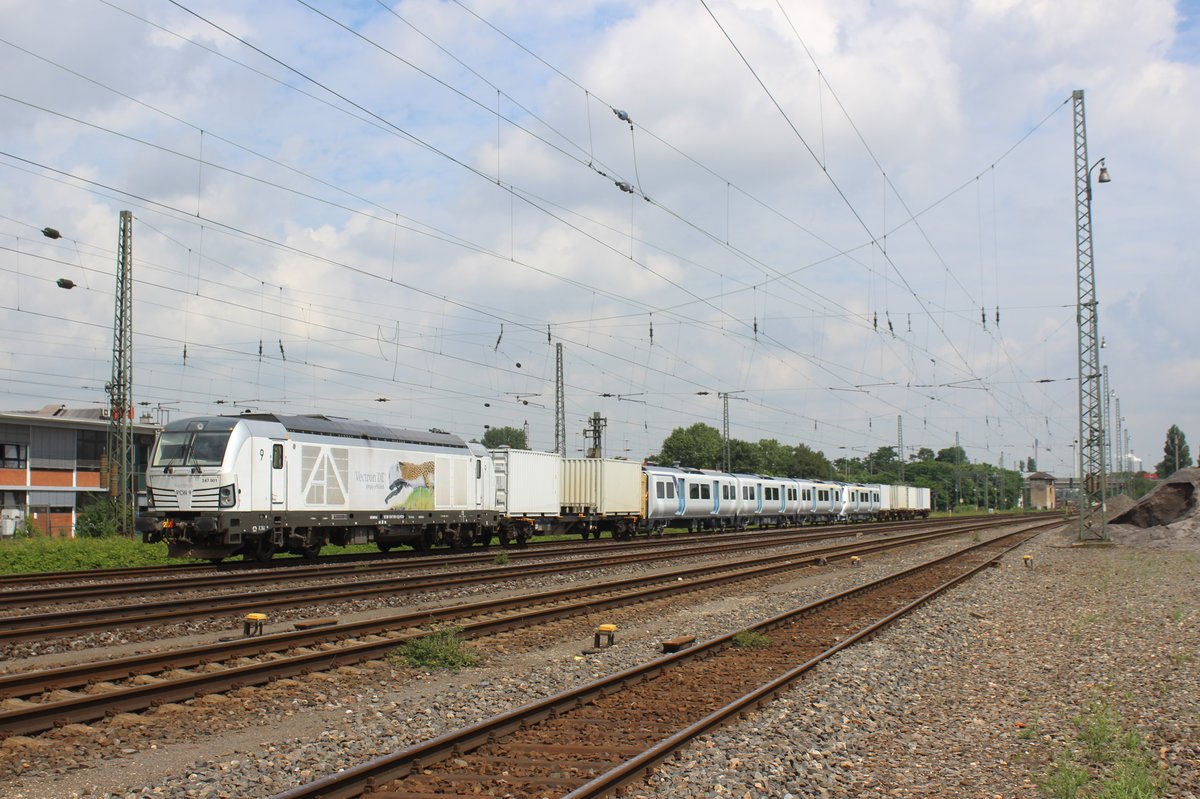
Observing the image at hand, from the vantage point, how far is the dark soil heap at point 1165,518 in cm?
3609

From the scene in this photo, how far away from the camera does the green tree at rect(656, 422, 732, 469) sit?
150500 millimetres

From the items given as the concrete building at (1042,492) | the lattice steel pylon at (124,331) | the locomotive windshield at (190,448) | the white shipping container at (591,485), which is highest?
the lattice steel pylon at (124,331)

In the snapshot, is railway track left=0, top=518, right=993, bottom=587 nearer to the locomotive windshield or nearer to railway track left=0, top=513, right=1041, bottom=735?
the locomotive windshield

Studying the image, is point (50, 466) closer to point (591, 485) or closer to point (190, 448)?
point (591, 485)

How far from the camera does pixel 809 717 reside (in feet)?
30.3

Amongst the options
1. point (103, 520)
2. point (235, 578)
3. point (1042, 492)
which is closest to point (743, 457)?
point (1042, 492)

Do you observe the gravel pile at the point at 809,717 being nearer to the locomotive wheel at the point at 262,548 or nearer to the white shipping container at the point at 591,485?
the locomotive wheel at the point at 262,548

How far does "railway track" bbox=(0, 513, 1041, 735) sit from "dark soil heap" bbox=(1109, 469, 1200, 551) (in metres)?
26.6

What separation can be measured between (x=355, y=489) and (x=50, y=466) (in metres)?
36.0

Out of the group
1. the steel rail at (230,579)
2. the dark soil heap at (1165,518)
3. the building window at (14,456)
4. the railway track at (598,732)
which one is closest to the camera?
the railway track at (598,732)

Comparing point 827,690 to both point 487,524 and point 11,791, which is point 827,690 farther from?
point 487,524

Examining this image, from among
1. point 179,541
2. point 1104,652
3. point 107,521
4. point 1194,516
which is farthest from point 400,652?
point 1194,516

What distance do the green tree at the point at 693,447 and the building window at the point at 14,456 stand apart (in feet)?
342

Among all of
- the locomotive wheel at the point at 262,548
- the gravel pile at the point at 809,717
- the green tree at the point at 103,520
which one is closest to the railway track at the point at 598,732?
the gravel pile at the point at 809,717
